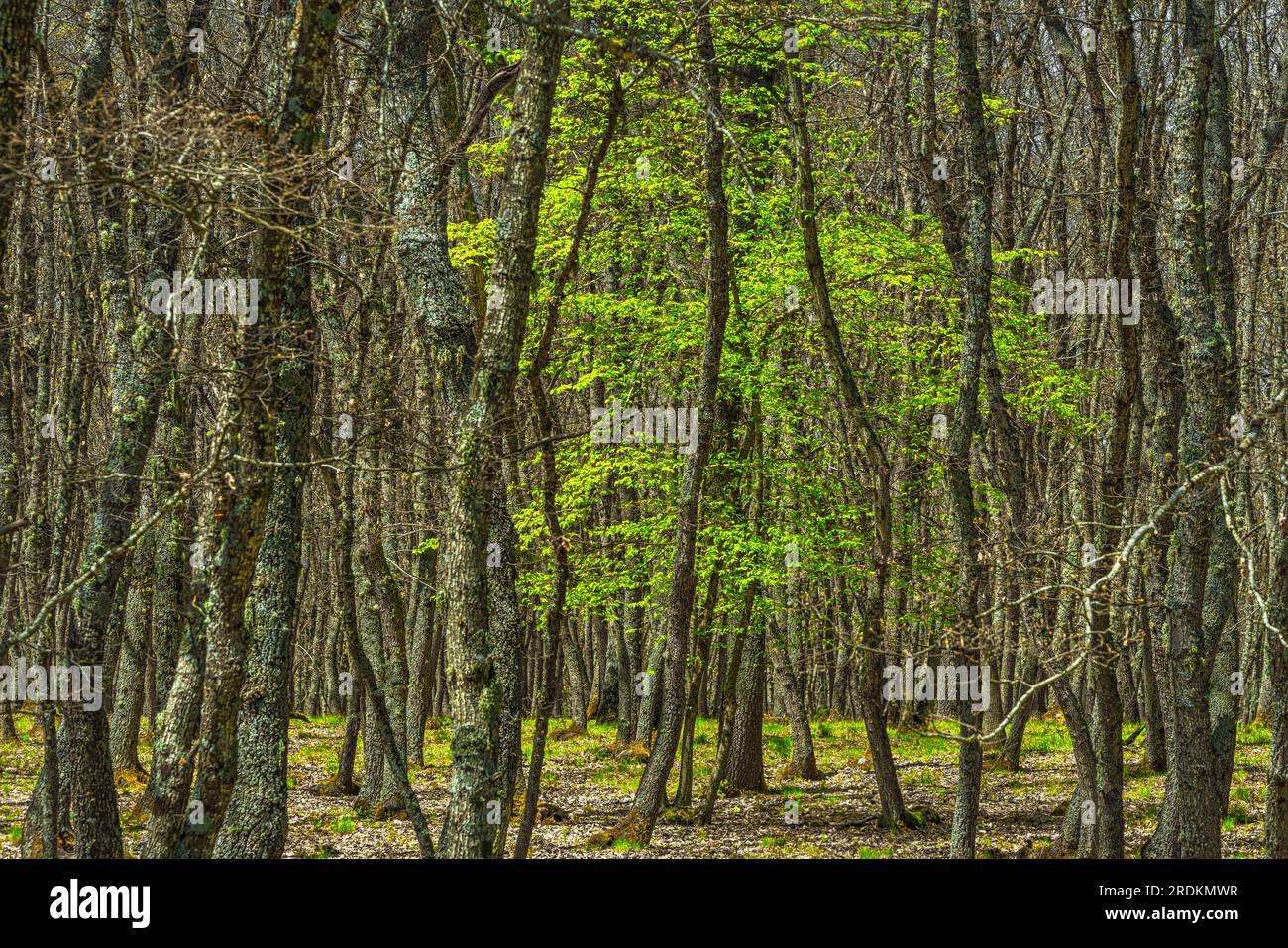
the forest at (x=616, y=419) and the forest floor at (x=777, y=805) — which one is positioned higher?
the forest at (x=616, y=419)

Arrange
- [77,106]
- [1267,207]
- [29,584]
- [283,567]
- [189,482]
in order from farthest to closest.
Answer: [1267,207], [29,584], [283,567], [189,482], [77,106]

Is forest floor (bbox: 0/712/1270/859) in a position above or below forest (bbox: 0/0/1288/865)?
below

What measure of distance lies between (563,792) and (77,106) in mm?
15586

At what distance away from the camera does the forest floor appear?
1506 centimetres

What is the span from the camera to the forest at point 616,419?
325 inches

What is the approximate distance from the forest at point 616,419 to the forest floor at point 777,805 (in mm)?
142

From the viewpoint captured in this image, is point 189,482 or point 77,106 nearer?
point 77,106

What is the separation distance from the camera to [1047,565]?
963cm

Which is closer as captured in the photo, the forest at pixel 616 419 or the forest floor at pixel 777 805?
the forest at pixel 616 419

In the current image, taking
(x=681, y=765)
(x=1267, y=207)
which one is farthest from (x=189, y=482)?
(x=1267, y=207)

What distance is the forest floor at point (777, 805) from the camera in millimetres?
15062

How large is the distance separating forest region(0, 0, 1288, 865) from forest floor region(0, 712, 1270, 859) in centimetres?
14
